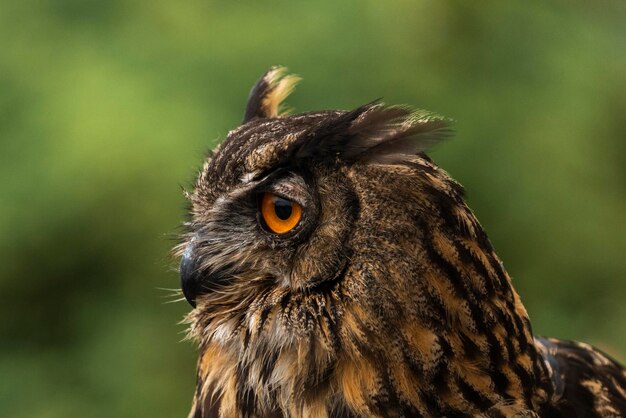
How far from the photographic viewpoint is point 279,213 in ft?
5.39

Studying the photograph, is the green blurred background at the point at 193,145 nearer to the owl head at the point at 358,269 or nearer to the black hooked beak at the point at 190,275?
the black hooked beak at the point at 190,275

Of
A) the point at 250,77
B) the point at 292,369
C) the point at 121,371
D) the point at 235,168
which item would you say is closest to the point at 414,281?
the point at 292,369

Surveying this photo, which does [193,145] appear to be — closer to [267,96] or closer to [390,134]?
[267,96]

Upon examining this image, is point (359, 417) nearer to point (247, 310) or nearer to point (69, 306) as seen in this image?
point (247, 310)

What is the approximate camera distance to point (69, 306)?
158 inches

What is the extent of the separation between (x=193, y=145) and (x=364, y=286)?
7.82 feet

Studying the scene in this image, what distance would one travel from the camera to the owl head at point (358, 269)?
1561 mm

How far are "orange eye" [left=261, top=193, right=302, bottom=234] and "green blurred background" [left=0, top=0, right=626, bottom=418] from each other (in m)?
1.98

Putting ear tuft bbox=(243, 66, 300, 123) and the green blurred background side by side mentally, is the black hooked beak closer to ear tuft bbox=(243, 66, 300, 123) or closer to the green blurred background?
ear tuft bbox=(243, 66, 300, 123)

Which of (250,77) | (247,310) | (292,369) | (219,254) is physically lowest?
(292,369)

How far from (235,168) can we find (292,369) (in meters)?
0.42

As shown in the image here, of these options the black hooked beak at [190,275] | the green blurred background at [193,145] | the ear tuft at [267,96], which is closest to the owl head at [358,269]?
the black hooked beak at [190,275]

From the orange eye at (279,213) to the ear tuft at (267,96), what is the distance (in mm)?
479

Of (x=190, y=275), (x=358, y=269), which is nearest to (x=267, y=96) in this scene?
(x=190, y=275)
